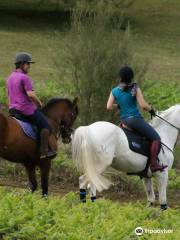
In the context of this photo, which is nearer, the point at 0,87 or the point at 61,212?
the point at 61,212

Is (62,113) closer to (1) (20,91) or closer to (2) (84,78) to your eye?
(1) (20,91)

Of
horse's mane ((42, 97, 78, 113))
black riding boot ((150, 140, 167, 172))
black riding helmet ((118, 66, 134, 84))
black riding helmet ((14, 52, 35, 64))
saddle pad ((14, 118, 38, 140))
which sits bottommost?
black riding boot ((150, 140, 167, 172))

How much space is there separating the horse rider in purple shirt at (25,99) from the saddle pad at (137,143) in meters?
1.31

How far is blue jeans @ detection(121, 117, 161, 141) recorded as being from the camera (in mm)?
11500

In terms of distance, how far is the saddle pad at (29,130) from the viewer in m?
11.6

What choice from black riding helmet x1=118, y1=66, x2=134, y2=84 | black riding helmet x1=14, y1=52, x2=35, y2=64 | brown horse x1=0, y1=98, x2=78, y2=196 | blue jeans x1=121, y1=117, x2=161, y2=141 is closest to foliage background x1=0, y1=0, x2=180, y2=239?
brown horse x1=0, y1=98, x2=78, y2=196

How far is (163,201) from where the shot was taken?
11.8 m

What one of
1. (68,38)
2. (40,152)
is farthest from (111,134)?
(68,38)

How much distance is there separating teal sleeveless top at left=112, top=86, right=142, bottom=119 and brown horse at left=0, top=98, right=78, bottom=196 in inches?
51.2

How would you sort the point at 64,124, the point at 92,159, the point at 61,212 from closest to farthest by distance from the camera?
the point at 61,212 < the point at 92,159 < the point at 64,124

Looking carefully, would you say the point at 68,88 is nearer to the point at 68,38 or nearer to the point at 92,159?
the point at 68,38

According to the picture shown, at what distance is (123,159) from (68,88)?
21.0ft
